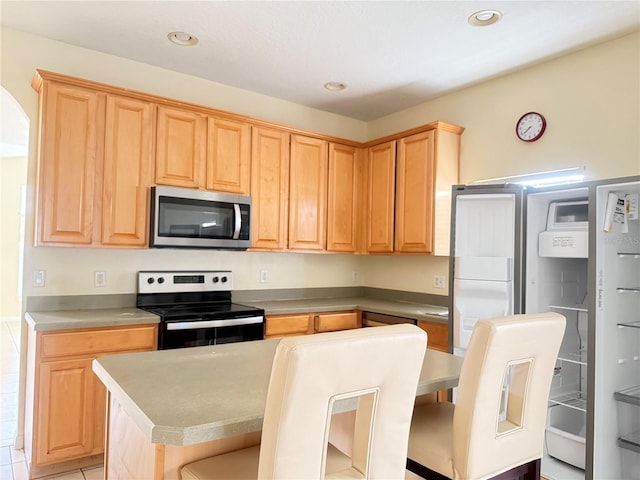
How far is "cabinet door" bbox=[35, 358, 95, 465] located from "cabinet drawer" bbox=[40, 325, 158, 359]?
66mm

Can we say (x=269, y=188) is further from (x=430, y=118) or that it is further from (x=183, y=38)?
(x=430, y=118)

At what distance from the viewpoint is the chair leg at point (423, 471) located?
1.56m

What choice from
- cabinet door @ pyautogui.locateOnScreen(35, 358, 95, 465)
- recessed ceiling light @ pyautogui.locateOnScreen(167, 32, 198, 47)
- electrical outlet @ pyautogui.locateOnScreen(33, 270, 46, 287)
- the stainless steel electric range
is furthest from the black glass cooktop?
recessed ceiling light @ pyautogui.locateOnScreen(167, 32, 198, 47)

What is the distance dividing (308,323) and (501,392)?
7.62ft

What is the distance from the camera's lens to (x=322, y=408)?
1.09m

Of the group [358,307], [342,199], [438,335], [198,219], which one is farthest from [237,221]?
[438,335]

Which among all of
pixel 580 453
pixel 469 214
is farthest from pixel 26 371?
pixel 580 453

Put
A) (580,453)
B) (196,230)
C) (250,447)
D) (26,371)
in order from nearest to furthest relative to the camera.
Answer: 1. (250,447)
2. (580,453)
3. (26,371)
4. (196,230)

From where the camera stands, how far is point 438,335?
3363 mm

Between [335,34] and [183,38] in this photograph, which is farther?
[183,38]

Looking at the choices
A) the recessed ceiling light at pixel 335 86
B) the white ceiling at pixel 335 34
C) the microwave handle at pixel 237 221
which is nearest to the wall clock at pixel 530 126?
the white ceiling at pixel 335 34

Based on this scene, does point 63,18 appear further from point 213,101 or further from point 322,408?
point 322,408

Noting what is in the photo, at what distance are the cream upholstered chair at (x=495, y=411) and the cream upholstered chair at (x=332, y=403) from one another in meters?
0.29

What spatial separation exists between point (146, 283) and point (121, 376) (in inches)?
81.8
